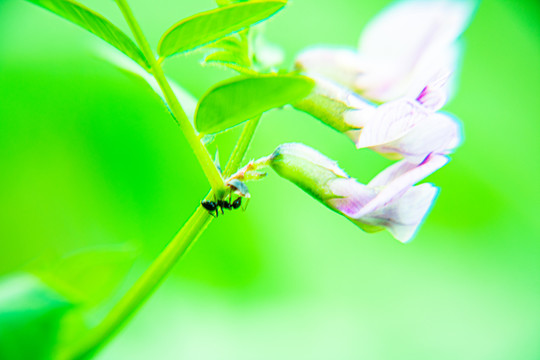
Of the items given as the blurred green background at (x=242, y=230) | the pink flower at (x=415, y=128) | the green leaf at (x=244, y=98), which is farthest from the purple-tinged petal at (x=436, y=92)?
the blurred green background at (x=242, y=230)

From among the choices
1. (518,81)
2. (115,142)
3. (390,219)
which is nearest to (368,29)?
(390,219)

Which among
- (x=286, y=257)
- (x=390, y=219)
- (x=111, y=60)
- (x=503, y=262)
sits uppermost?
(x=111, y=60)

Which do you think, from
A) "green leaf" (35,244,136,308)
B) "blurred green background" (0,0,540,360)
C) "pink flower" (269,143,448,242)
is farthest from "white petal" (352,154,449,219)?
"blurred green background" (0,0,540,360)

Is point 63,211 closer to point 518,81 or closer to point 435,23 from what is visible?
point 435,23

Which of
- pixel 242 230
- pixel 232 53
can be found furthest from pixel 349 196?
pixel 242 230

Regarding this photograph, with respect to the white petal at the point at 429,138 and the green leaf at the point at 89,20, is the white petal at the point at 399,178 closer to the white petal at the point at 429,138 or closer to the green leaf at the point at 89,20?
the white petal at the point at 429,138

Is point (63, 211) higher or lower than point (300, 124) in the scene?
higher
